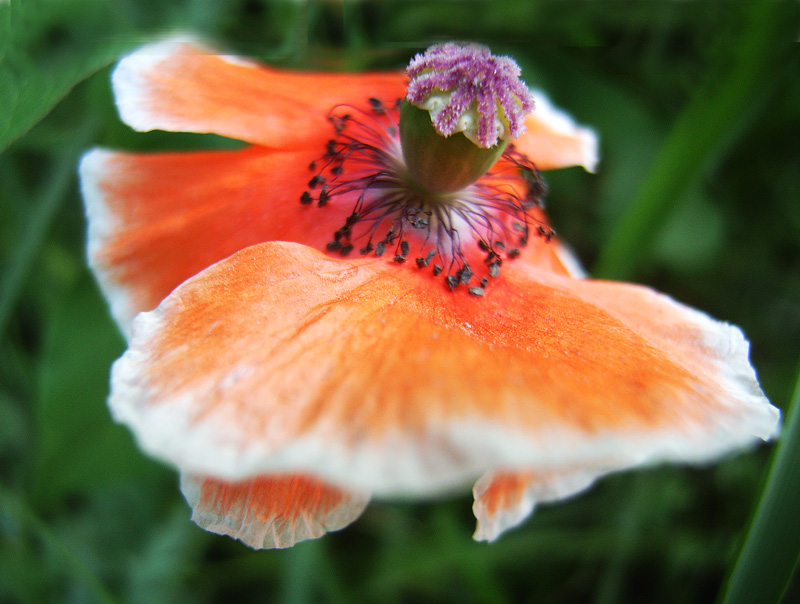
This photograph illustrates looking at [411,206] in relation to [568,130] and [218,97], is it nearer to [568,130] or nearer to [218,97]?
[218,97]

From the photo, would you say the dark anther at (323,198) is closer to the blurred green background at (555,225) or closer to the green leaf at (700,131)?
the blurred green background at (555,225)

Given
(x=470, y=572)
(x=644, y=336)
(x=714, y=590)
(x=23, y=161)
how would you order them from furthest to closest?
(x=23, y=161), (x=714, y=590), (x=470, y=572), (x=644, y=336)

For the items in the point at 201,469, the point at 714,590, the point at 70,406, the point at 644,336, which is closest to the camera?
the point at 201,469

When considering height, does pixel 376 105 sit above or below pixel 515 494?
above

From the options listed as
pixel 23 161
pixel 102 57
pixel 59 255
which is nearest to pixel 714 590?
pixel 102 57

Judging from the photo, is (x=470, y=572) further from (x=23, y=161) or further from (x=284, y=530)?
(x=23, y=161)

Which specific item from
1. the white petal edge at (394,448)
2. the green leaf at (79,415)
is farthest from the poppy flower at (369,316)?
the green leaf at (79,415)

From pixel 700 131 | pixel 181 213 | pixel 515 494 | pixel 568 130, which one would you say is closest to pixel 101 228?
pixel 181 213
